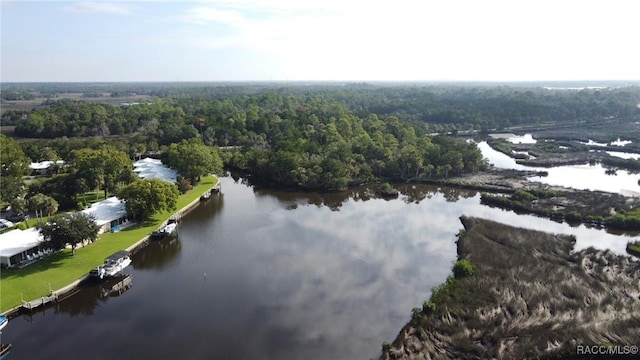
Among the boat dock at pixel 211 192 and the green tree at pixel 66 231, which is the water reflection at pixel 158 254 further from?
the boat dock at pixel 211 192

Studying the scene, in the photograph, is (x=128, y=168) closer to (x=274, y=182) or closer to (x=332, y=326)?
(x=274, y=182)

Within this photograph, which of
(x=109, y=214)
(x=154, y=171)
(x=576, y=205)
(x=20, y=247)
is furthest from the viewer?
(x=154, y=171)

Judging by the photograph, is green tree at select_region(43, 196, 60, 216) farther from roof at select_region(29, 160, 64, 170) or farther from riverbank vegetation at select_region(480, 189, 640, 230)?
riverbank vegetation at select_region(480, 189, 640, 230)

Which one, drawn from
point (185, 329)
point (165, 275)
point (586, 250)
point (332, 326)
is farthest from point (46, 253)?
point (586, 250)

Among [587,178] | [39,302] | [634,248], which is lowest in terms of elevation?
[587,178]

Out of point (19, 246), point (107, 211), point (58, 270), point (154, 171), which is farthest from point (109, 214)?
point (154, 171)

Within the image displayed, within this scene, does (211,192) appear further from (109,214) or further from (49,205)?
(49,205)
